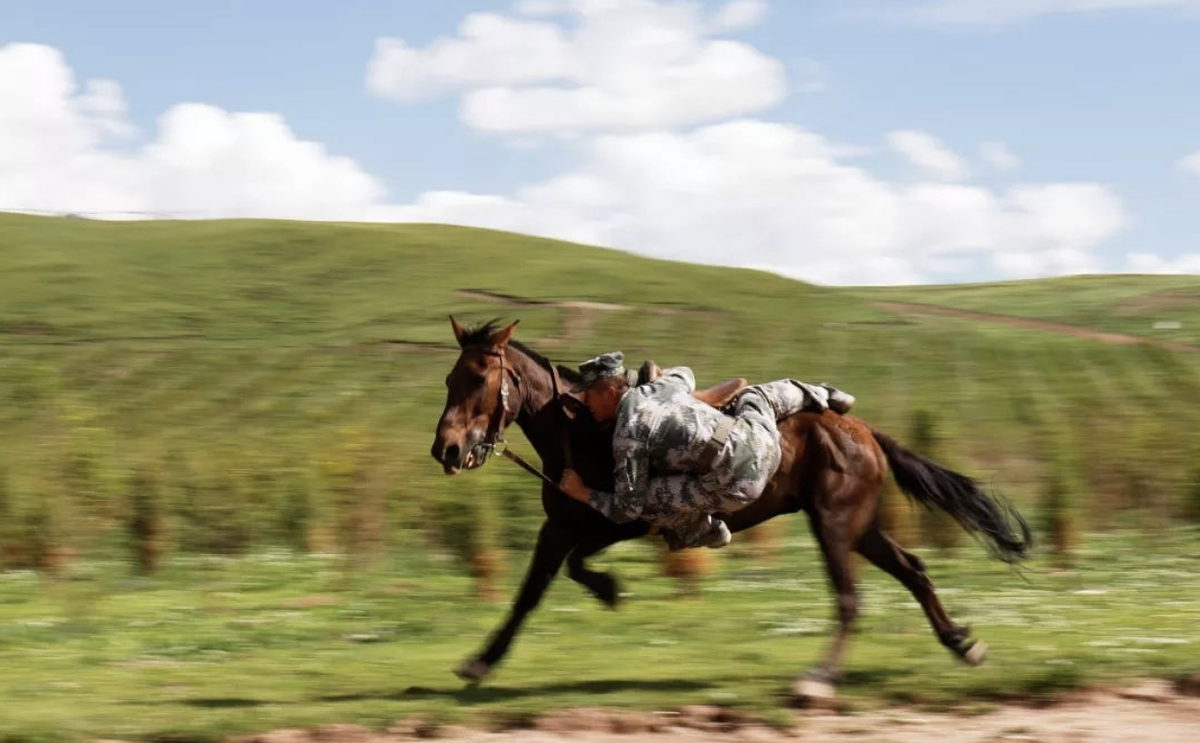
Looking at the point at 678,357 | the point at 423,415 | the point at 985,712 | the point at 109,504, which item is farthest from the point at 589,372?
the point at 678,357

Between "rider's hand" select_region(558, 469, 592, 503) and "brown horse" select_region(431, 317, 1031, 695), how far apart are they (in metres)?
0.13

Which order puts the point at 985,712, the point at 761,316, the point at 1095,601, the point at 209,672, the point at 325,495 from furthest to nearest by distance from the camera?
the point at 761,316
the point at 325,495
the point at 1095,601
the point at 209,672
the point at 985,712

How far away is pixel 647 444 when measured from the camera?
8.58 metres

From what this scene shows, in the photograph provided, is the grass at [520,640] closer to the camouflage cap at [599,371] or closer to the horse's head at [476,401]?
the horse's head at [476,401]

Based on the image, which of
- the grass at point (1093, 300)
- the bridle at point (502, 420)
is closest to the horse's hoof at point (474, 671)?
the bridle at point (502, 420)

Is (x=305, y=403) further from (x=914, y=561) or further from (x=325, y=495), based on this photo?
(x=914, y=561)

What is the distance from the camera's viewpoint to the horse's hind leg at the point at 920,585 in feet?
30.2

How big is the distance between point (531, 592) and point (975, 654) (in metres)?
2.69

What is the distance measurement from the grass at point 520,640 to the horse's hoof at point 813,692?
15cm

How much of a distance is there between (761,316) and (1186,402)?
16.1m

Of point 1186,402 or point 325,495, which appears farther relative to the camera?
point 1186,402

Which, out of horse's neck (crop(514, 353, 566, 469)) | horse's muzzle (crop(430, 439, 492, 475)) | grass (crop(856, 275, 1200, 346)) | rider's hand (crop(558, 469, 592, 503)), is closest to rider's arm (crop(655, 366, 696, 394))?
horse's neck (crop(514, 353, 566, 469))

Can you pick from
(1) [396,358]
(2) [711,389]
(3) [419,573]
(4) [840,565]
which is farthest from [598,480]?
(1) [396,358]

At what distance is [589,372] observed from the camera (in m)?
9.05
